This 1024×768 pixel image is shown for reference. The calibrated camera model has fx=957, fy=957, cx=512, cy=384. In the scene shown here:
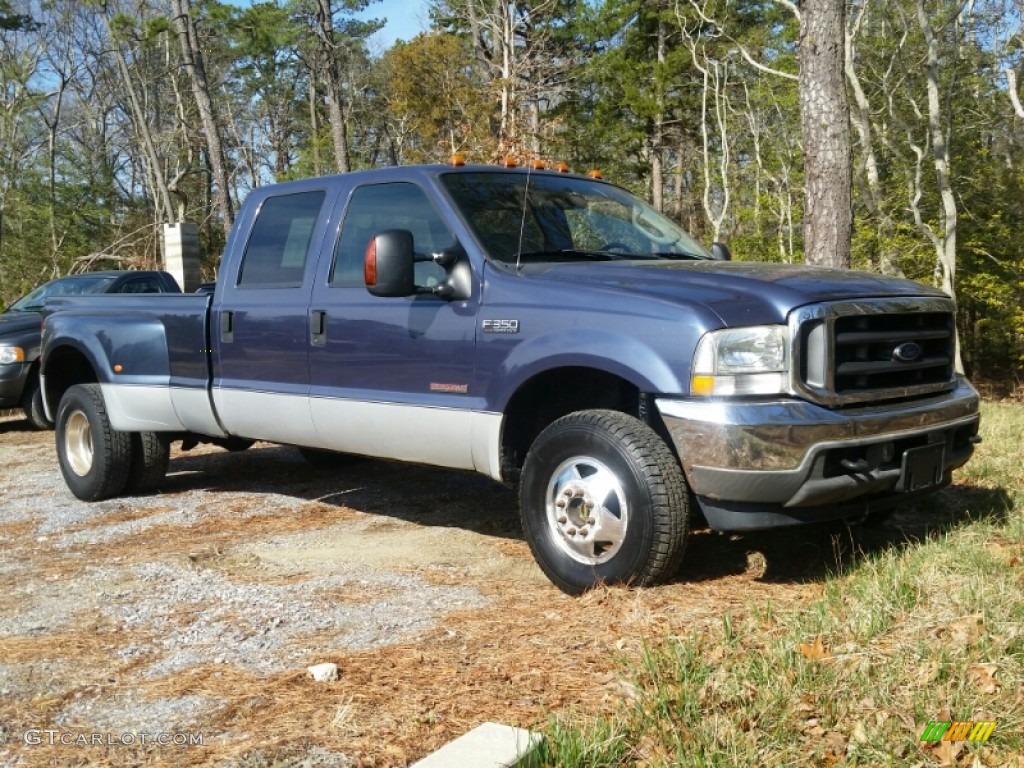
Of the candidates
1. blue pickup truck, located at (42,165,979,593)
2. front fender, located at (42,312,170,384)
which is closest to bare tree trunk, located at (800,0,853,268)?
blue pickup truck, located at (42,165,979,593)

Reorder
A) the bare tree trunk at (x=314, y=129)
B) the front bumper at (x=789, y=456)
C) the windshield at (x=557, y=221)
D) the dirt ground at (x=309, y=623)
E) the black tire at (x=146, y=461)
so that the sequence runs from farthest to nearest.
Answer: the bare tree trunk at (x=314, y=129) → the black tire at (x=146, y=461) → the windshield at (x=557, y=221) → the front bumper at (x=789, y=456) → the dirt ground at (x=309, y=623)

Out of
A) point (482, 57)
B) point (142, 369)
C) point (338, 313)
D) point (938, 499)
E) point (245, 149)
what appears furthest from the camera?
point (245, 149)

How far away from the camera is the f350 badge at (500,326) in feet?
14.6

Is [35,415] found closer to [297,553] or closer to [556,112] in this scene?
[297,553]

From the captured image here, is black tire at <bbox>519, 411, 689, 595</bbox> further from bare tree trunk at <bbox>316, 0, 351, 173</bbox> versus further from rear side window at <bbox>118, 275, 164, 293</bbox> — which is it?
bare tree trunk at <bbox>316, 0, 351, 173</bbox>

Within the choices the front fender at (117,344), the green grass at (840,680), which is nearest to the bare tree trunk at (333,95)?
the front fender at (117,344)

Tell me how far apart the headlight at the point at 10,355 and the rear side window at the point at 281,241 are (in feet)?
21.0

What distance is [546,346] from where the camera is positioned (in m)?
4.31

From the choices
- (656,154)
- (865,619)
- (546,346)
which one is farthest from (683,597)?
(656,154)

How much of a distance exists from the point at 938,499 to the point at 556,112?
98.0 feet

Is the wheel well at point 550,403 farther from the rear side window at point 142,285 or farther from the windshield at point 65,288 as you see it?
the windshield at point 65,288

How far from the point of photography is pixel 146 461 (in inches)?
269

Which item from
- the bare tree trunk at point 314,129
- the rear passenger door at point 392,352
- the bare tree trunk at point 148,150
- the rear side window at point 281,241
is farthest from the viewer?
the bare tree trunk at point 314,129

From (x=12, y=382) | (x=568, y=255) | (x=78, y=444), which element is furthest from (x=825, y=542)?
(x=12, y=382)
